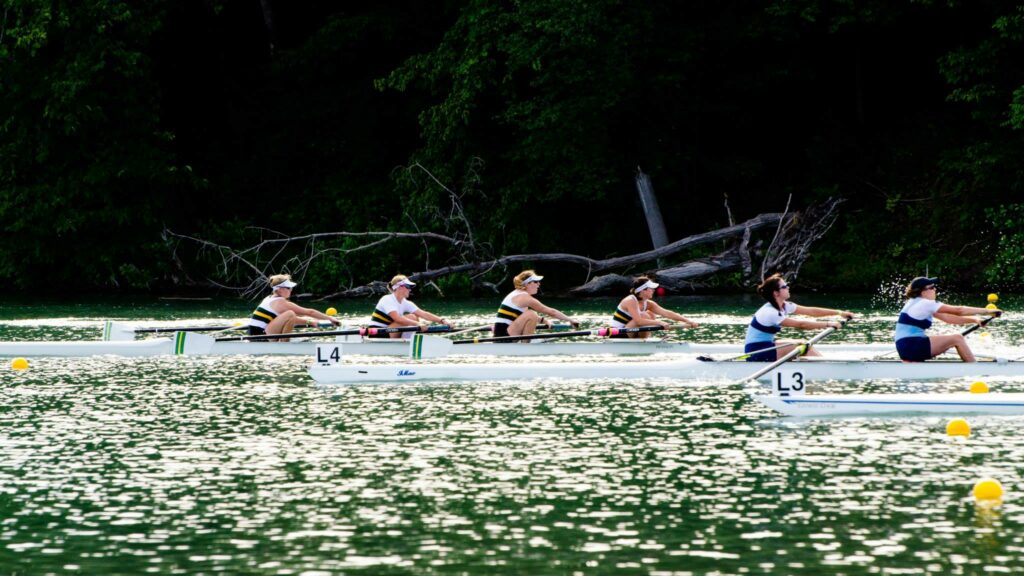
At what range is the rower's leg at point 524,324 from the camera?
18719mm

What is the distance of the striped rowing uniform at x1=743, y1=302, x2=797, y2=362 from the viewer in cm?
1511

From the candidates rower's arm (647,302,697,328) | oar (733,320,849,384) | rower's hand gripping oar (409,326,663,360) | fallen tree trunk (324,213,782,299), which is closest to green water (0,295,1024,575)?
oar (733,320,849,384)

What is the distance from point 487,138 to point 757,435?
81.7ft

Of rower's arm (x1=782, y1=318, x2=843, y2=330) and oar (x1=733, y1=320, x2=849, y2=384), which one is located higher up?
rower's arm (x1=782, y1=318, x2=843, y2=330)

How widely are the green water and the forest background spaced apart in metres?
18.1

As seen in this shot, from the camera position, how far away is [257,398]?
14000 mm

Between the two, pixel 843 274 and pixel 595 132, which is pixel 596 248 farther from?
pixel 843 274

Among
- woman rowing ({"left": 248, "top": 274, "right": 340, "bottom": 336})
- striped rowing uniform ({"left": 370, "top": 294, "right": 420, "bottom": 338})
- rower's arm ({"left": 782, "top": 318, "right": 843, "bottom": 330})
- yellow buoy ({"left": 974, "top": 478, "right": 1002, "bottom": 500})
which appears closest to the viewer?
yellow buoy ({"left": 974, "top": 478, "right": 1002, "bottom": 500})

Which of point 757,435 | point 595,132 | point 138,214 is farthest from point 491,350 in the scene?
point 138,214

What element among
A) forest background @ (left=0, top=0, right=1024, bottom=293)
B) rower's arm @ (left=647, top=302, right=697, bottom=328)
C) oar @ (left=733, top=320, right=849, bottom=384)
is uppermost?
forest background @ (left=0, top=0, right=1024, bottom=293)

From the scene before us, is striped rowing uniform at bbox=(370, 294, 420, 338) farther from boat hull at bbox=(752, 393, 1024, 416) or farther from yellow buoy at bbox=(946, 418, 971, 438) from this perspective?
yellow buoy at bbox=(946, 418, 971, 438)

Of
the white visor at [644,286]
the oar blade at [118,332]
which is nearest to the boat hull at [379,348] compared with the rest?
the oar blade at [118,332]

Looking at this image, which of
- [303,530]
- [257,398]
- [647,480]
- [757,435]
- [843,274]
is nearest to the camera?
[303,530]

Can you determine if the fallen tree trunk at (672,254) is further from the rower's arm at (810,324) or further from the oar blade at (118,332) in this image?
the rower's arm at (810,324)
